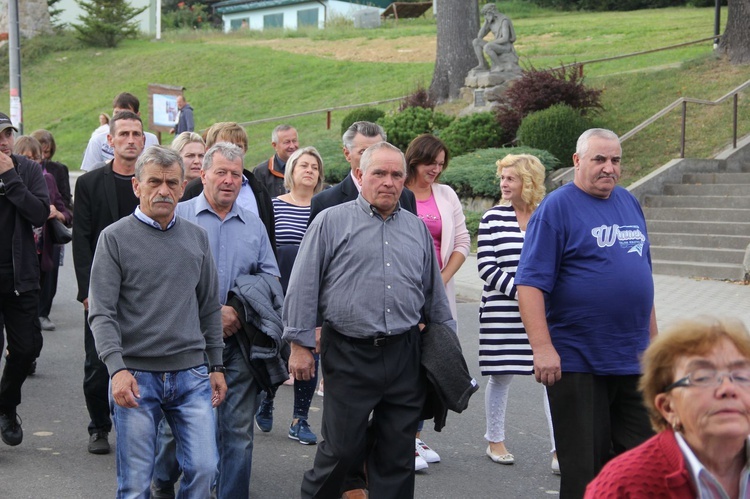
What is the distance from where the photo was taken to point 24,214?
6.27 metres

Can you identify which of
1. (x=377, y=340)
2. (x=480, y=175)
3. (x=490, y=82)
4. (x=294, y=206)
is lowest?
(x=480, y=175)

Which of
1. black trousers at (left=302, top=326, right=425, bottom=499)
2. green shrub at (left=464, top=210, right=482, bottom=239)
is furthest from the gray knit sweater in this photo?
green shrub at (left=464, top=210, right=482, bottom=239)

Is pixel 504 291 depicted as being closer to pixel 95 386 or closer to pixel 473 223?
pixel 95 386

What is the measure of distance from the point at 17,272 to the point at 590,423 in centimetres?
368

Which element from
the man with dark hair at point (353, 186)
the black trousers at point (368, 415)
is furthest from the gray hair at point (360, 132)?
the black trousers at point (368, 415)

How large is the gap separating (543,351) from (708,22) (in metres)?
38.1

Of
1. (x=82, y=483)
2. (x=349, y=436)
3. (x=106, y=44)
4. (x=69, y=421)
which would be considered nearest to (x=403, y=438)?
(x=349, y=436)

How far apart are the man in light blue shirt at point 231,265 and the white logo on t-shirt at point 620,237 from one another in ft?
6.04

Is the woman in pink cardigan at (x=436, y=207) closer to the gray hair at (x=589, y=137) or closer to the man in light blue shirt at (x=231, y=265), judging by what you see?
the man in light blue shirt at (x=231, y=265)

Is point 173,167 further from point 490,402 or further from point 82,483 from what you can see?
point 490,402

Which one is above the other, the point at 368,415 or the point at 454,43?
the point at 454,43

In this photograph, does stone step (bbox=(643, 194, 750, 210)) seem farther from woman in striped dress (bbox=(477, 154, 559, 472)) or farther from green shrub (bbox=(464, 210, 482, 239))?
woman in striped dress (bbox=(477, 154, 559, 472))

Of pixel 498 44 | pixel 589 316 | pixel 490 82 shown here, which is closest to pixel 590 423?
pixel 589 316

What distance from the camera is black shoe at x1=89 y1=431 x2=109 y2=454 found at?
6.50 metres
